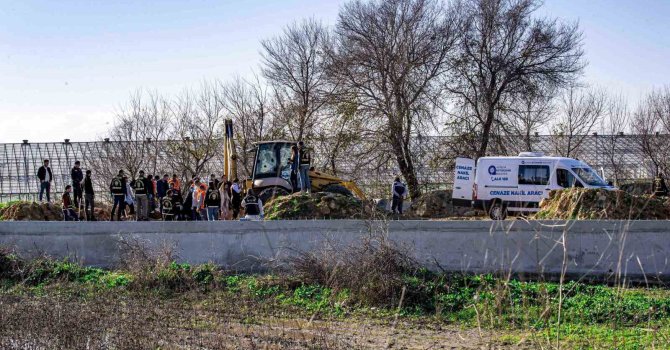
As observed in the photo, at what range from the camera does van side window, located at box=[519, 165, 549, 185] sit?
24812 mm

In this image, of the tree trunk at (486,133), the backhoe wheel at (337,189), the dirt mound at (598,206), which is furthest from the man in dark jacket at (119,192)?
the tree trunk at (486,133)

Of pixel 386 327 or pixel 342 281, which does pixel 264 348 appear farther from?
pixel 342 281

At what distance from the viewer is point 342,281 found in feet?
41.6

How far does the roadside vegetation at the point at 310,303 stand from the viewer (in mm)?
9688

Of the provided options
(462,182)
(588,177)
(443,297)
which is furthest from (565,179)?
(443,297)

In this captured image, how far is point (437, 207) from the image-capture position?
98.7 ft

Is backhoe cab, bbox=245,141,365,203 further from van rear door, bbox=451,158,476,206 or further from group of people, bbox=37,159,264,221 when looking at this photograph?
van rear door, bbox=451,158,476,206

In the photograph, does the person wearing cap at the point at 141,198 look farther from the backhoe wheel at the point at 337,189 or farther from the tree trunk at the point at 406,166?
the tree trunk at the point at 406,166

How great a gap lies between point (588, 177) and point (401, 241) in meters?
12.3

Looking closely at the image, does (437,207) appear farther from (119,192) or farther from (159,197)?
(119,192)

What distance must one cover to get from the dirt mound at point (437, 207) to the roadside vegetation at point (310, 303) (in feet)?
52.0

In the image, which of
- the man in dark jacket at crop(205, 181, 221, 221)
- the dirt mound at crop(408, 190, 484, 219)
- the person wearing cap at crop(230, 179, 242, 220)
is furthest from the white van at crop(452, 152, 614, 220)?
the man in dark jacket at crop(205, 181, 221, 221)

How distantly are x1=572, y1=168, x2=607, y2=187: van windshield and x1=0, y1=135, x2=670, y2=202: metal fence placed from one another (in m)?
11.6

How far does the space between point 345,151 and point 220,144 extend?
23.9 feet
